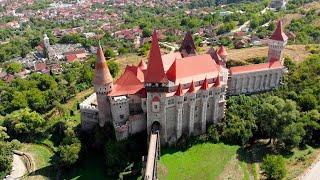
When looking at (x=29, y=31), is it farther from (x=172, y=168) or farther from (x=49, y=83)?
(x=172, y=168)

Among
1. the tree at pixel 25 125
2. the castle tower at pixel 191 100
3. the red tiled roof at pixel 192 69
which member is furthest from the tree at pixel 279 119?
the tree at pixel 25 125

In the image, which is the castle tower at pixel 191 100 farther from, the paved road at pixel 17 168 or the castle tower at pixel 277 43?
the paved road at pixel 17 168

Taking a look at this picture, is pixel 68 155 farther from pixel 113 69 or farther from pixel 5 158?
pixel 113 69

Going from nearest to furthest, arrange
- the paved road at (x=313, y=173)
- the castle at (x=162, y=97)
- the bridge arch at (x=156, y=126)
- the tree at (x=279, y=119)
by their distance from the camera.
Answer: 1. the paved road at (x=313, y=173)
2. the castle at (x=162, y=97)
3. the tree at (x=279, y=119)
4. the bridge arch at (x=156, y=126)

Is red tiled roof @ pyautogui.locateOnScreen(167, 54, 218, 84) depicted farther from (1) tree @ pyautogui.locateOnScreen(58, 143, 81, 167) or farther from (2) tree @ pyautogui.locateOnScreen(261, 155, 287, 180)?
(1) tree @ pyautogui.locateOnScreen(58, 143, 81, 167)

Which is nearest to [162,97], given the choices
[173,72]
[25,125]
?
[173,72]
